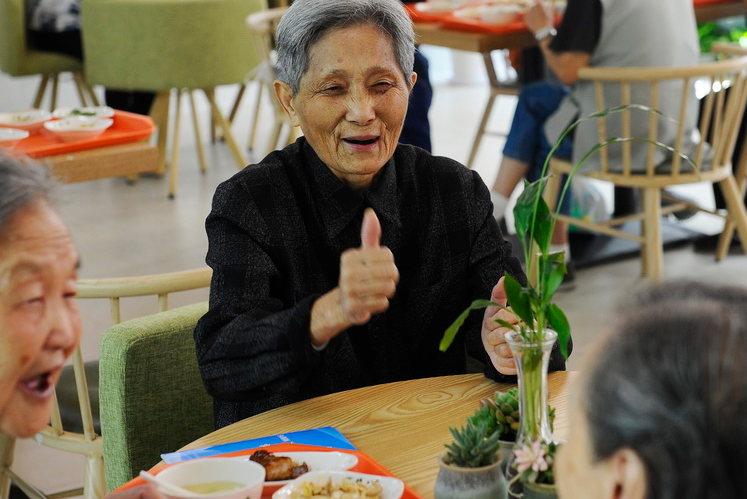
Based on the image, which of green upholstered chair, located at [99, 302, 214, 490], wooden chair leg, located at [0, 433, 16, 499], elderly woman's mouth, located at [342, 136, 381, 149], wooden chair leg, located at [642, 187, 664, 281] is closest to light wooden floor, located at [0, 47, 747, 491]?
wooden chair leg, located at [642, 187, 664, 281]

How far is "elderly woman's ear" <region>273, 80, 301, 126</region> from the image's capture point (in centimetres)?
177

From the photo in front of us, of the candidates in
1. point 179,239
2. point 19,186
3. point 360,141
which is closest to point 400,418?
point 360,141

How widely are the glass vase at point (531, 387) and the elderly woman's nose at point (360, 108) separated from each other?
24.3 inches

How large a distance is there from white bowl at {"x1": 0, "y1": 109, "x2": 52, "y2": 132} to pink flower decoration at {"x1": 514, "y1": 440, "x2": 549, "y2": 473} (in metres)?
2.46

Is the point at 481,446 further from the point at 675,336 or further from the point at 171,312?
the point at 171,312

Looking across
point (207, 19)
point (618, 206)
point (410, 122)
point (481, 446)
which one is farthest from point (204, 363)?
point (207, 19)

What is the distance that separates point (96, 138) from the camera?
9.83 ft

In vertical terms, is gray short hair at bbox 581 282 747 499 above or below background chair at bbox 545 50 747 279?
above

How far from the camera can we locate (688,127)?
367 cm

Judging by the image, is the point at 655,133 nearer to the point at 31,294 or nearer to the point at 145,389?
the point at 145,389

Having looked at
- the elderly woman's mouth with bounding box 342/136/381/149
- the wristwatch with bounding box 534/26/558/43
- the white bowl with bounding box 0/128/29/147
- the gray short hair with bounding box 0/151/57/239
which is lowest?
the white bowl with bounding box 0/128/29/147

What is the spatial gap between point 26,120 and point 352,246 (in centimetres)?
188

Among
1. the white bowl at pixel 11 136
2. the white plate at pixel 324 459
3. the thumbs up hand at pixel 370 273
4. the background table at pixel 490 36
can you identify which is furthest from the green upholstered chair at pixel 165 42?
the white plate at pixel 324 459

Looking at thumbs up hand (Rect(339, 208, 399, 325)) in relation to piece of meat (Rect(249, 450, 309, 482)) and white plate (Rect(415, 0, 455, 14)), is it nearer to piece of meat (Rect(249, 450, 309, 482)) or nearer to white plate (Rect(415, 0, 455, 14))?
piece of meat (Rect(249, 450, 309, 482))
